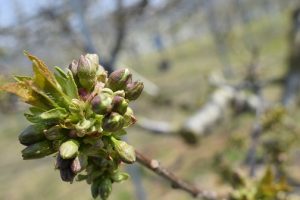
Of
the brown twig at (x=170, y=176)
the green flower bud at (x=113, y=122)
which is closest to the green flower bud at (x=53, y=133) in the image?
the green flower bud at (x=113, y=122)

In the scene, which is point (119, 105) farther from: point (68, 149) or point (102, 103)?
point (68, 149)

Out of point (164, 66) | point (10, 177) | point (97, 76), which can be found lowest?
point (10, 177)

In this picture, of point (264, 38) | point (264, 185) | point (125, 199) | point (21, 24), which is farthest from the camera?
point (264, 38)

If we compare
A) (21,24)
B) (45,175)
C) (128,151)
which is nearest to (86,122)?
(128,151)

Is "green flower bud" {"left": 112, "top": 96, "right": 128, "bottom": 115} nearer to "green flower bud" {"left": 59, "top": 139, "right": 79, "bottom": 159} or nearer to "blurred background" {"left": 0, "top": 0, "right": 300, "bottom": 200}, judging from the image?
"green flower bud" {"left": 59, "top": 139, "right": 79, "bottom": 159}

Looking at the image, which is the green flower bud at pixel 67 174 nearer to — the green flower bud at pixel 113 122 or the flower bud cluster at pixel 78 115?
the flower bud cluster at pixel 78 115

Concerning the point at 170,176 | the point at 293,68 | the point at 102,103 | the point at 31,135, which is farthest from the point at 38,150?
the point at 293,68

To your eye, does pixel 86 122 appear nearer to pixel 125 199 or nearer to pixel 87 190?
pixel 125 199

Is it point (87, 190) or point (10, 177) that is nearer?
point (87, 190)
